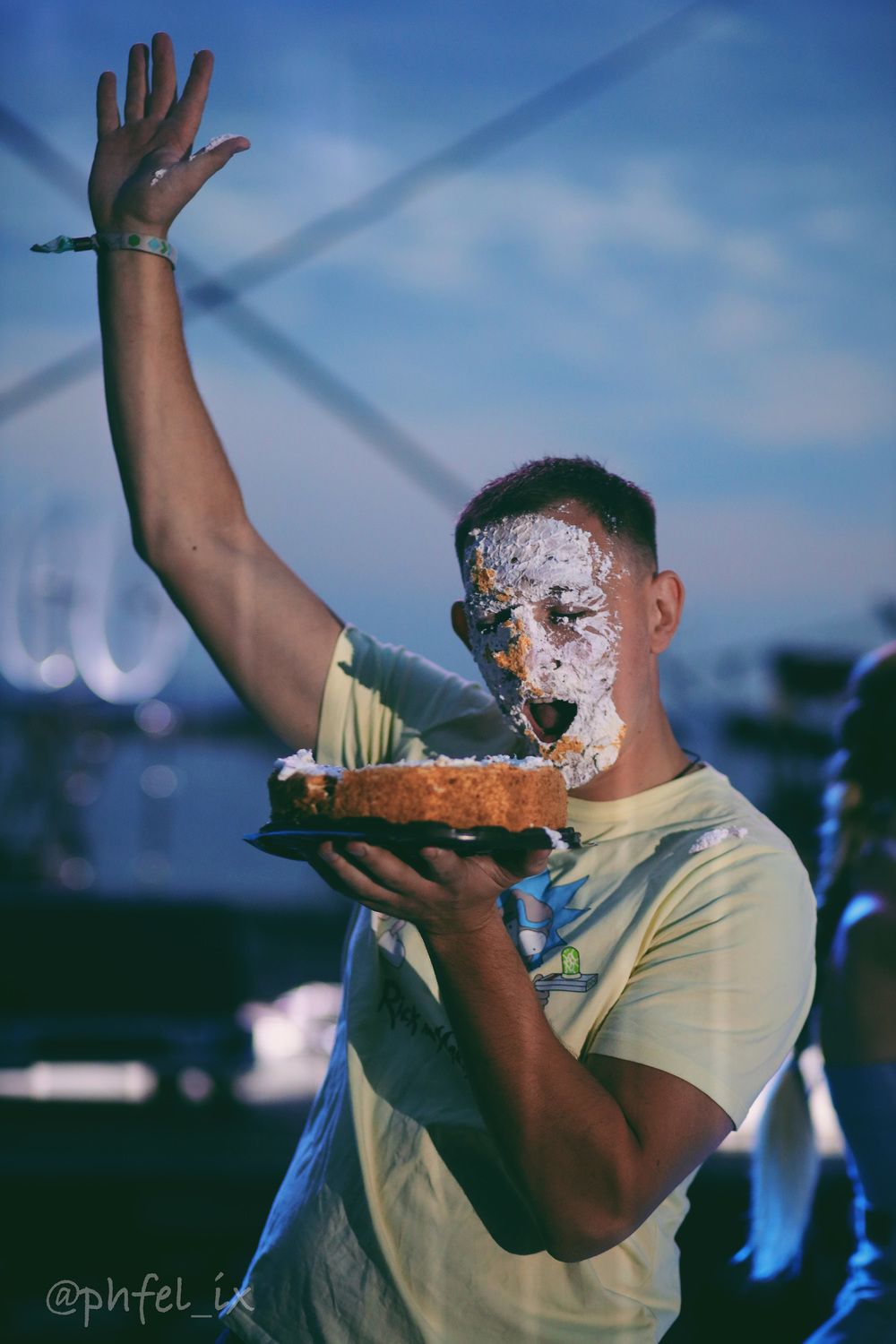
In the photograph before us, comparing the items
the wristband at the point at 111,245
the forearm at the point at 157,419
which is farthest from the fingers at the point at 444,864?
the wristband at the point at 111,245

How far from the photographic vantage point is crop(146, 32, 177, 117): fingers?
1.67 meters

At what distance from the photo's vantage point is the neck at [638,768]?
4.81ft

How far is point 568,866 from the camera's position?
4.70 ft

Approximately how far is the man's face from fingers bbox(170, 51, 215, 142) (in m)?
0.81

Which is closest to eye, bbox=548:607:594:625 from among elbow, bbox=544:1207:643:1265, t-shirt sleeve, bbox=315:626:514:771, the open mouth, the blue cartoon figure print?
the open mouth

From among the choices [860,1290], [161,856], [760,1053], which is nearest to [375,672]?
[760,1053]

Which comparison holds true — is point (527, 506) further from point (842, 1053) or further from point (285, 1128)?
point (285, 1128)

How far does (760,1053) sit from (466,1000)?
35 centimetres

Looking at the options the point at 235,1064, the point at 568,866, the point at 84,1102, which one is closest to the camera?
the point at 568,866

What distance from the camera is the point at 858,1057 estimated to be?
1.98 meters

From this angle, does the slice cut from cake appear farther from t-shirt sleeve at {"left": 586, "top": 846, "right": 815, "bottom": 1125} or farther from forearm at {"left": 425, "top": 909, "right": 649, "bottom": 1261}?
t-shirt sleeve at {"left": 586, "top": 846, "right": 815, "bottom": 1125}

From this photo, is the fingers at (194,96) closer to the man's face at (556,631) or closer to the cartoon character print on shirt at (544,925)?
the man's face at (556,631)

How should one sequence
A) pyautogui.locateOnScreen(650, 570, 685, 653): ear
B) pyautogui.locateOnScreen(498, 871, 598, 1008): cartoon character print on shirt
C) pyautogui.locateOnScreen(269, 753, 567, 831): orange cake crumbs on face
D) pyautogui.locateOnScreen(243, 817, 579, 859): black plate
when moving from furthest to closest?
pyautogui.locateOnScreen(650, 570, 685, 653): ear < pyautogui.locateOnScreen(498, 871, 598, 1008): cartoon character print on shirt < pyautogui.locateOnScreen(269, 753, 567, 831): orange cake crumbs on face < pyautogui.locateOnScreen(243, 817, 579, 859): black plate

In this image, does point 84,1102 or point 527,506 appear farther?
point 84,1102
